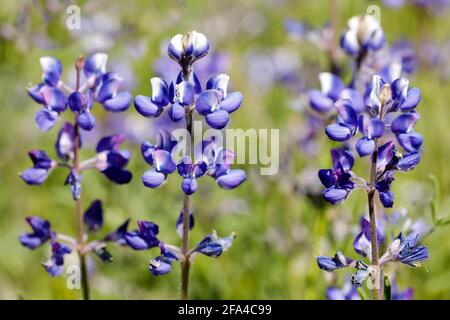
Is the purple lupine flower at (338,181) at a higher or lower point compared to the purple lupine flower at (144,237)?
higher

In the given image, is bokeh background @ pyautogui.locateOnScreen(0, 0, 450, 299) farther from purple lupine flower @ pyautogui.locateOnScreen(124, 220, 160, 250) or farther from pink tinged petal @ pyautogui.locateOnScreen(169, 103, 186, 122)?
pink tinged petal @ pyautogui.locateOnScreen(169, 103, 186, 122)

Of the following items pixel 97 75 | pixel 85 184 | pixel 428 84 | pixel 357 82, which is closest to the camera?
pixel 97 75

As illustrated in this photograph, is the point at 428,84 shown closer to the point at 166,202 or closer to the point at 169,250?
the point at 166,202

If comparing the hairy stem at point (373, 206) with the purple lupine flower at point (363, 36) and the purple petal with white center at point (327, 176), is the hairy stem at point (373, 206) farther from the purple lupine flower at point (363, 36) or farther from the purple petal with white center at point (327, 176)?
the purple lupine flower at point (363, 36)

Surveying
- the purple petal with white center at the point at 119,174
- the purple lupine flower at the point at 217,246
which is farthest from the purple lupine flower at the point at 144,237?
the purple petal with white center at the point at 119,174

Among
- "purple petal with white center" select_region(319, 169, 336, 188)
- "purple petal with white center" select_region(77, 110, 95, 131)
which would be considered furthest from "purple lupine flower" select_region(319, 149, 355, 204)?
"purple petal with white center" select_region(77, 110, 95, 131)

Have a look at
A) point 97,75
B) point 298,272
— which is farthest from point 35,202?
point 97,75

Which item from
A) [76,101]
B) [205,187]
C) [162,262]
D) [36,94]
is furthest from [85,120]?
[205,187]
